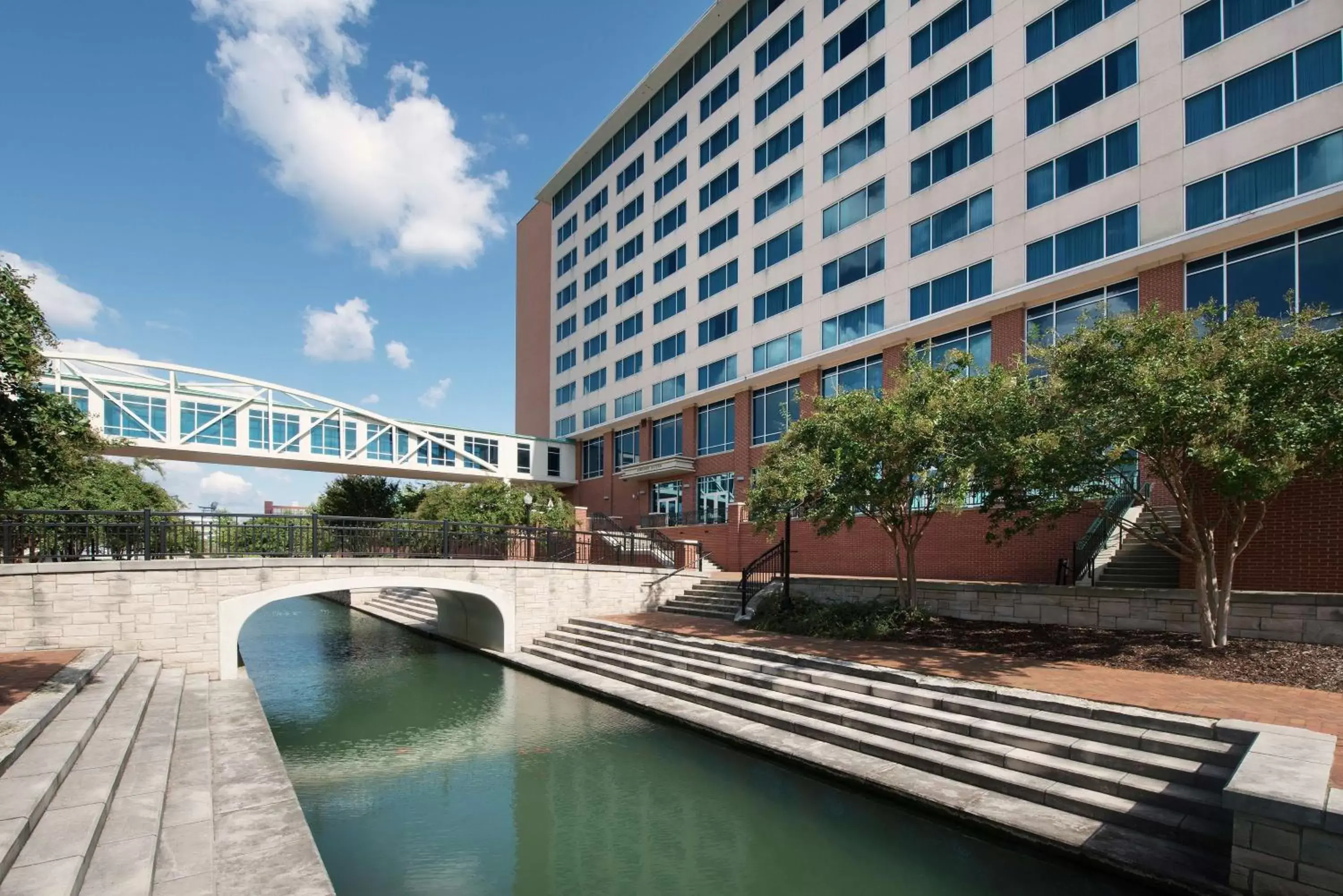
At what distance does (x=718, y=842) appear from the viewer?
7.40m

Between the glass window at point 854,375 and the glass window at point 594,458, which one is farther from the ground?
the glass window at point 854,375

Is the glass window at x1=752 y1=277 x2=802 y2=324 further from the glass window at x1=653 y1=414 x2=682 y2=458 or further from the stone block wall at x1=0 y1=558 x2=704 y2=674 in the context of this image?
the stone block wall at x1=0 y1=558 x2=704 y2=674

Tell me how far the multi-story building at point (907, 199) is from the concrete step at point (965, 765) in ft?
24.4

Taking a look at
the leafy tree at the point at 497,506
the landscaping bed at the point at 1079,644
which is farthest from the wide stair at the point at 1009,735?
the leafy tree at the point at 497,506

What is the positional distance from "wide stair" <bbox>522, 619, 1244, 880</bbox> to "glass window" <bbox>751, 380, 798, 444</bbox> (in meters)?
14.1

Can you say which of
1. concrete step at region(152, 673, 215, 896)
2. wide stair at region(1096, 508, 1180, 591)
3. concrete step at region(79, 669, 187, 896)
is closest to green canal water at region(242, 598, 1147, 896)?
concrete step at region(152, 673, 215, 896)

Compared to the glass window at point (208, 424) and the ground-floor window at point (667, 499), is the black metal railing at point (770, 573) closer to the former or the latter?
the ground-floor window at point (667, 499)

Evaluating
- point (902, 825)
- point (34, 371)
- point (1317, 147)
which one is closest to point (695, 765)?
point (902, 825)

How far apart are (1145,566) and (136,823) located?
17.0m

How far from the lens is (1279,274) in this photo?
1520 cm

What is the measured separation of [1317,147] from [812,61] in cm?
1667

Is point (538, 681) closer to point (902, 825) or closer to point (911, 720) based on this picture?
point (911, 720)

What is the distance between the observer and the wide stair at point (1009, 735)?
261 inches

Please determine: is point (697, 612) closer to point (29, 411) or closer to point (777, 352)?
point (777, 352)
